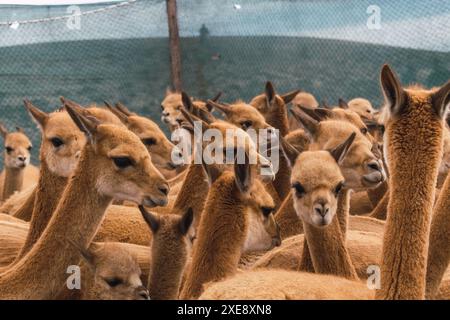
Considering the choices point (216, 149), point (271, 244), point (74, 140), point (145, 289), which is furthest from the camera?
point (74, 140)

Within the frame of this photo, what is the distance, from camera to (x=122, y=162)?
15.7 feet

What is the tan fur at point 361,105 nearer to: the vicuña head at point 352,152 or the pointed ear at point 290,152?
the vicuña head at point 352,152

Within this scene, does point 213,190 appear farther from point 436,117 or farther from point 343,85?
point 343,85

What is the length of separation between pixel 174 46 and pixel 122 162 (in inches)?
302

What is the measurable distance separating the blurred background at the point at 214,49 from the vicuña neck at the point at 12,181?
4.14ft

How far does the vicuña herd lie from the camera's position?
3670 mm

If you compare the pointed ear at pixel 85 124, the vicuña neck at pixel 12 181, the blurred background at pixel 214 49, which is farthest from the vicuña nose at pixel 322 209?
the blurred background at pixel 214 49

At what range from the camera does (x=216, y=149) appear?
5.57 meters

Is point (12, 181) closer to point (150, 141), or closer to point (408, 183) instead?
point (150, 141)

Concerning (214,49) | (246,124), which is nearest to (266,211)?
(246,124)

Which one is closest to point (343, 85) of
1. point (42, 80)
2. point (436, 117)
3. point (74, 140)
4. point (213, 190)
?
point (42, 80)

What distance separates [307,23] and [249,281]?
28.1 ft
